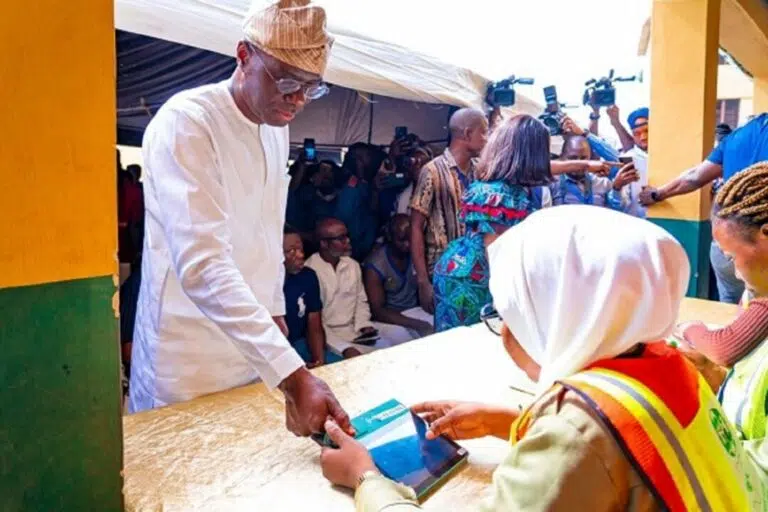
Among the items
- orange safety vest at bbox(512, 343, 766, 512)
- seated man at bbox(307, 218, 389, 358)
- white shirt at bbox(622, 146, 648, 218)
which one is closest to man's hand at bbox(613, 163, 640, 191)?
white shirt at bbox(622, 146, 648, 218)

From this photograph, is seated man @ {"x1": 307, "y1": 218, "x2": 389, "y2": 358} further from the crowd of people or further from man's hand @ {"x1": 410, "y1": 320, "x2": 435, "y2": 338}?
the crowd of people

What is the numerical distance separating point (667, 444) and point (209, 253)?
0.92m

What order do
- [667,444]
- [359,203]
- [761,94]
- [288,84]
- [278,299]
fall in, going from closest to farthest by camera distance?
1. [667,444]
2. [288,84]
3. [278,299]
4. [359,203]
5. [761,94]

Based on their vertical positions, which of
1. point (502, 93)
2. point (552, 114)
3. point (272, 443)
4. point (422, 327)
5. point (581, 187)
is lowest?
point (422, 327)

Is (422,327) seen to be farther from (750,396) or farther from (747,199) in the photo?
(750,396)

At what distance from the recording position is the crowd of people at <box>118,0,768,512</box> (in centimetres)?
75

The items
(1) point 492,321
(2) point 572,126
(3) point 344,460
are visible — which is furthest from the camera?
(2) point 572,126

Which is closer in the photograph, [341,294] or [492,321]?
[492,321]

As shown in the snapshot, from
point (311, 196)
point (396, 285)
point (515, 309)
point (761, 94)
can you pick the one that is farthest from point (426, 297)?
point (761, 94)

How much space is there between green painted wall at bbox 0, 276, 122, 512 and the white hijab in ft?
1.91

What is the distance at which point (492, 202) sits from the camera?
2.83 meters

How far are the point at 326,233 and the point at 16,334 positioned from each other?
3042mm

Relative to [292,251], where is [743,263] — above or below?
above

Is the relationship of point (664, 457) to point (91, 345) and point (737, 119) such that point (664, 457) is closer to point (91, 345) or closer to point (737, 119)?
point (91, 345)
